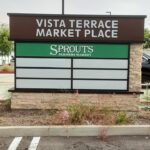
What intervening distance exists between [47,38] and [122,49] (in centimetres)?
199

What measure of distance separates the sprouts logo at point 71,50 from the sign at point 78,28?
20 cm

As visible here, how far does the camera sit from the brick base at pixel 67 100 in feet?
38.5

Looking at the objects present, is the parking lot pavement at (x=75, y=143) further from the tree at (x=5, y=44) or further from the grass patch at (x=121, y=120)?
the tree at (x=5, y=44)

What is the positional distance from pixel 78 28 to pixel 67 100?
190 cm

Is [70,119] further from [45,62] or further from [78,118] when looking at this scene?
[45,62]

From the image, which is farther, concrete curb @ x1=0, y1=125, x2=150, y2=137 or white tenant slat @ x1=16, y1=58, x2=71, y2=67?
white tenant slat @ x1=16, y1=58, x2=71, y2=67

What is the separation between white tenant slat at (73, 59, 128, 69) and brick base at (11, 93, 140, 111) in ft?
2.51

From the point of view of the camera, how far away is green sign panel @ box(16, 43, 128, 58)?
11.8m

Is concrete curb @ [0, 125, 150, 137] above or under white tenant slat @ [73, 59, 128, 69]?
under

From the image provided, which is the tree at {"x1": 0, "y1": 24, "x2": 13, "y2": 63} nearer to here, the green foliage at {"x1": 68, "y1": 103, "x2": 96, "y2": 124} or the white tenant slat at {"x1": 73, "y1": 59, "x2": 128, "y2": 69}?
the white tenant slat at {"x1": 73, "y1": 59, "x2": 128, "y2": 69}

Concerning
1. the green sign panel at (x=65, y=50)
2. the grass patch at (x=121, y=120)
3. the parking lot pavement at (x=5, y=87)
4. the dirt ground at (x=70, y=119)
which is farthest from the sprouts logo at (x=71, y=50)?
the parking lot pavement at (x=5, y=87)

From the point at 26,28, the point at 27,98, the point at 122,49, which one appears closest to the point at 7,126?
the point at 27,98

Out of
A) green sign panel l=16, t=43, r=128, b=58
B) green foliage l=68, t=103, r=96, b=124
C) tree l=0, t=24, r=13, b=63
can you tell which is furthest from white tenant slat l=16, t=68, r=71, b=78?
tree l=0, t=24, r=13, b=63

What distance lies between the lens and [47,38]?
11.7 metres
